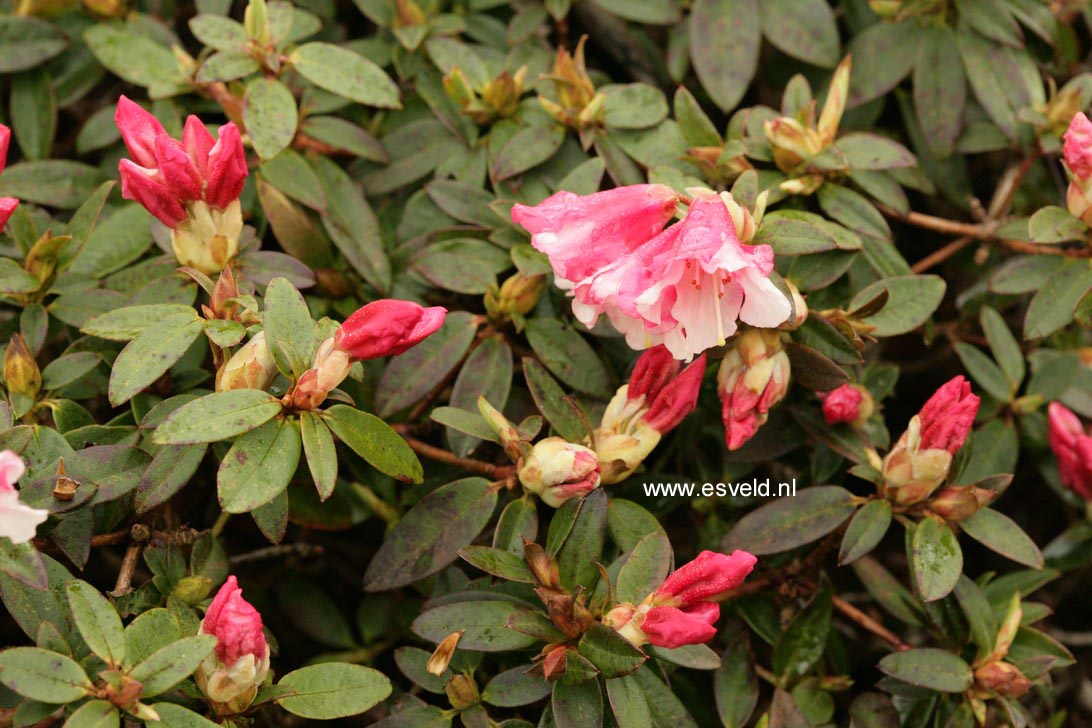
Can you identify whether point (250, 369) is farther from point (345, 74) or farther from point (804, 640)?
point (804, 640)

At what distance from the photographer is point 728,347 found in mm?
1371

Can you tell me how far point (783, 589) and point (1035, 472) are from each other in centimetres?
71

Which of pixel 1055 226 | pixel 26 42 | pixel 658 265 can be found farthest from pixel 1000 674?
pixel 26 42

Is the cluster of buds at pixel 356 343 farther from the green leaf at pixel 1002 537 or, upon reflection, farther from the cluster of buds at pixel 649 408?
the green leaf at pixel 1002 537

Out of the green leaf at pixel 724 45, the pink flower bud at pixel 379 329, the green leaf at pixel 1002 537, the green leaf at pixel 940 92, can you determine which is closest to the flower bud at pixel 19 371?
the pink flower bud at pixel 379 329

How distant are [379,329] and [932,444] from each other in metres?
0.70

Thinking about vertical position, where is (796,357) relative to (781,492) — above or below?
above

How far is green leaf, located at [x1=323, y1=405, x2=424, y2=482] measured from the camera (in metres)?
1.22

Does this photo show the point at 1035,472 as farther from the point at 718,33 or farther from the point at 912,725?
the point at 718,33

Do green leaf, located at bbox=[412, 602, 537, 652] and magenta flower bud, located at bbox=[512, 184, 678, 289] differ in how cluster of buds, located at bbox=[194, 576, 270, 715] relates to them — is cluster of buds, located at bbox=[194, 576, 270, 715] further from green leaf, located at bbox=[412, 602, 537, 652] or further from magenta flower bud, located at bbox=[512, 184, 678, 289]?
magenta flower bud, located at bbox=[512, 184, 678, 289]

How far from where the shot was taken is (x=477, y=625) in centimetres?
127

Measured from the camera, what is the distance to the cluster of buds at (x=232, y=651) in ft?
3.68

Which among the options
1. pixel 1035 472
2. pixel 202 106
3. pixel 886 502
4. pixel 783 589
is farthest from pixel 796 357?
pixel 202 106

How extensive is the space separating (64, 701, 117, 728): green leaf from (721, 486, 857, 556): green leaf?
2.55 feet
